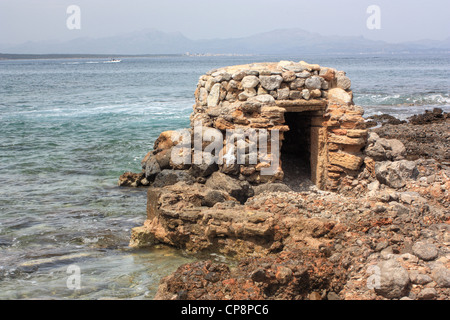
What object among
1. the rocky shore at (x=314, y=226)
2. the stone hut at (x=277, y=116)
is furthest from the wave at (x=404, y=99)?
the rocky shore at (x=314, y=226)

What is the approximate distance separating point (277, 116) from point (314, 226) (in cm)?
274

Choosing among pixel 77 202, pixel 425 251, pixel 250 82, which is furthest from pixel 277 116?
pixel 77 202

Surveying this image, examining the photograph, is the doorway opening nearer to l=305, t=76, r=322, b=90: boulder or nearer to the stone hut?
the stone hut

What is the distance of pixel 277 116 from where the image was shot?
895 centimetres

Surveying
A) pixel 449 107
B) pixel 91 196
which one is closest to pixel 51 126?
pixel 91 196

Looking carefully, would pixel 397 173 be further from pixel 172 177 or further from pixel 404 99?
pixel 404 99

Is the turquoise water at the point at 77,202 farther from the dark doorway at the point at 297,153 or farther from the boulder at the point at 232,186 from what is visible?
the dark doorway at the point at 297,153

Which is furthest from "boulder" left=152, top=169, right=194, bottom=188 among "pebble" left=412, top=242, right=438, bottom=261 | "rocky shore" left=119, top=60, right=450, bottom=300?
"pebble" left=412, top=242, right=438, bottom=261

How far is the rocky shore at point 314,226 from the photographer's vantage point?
5.84 m

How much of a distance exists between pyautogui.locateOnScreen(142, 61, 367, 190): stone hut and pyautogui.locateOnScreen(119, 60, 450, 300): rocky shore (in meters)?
0.04

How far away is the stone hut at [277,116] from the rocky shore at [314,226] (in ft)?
0.14

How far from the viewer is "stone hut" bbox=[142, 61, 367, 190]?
8.97m
